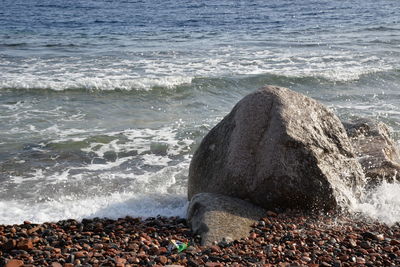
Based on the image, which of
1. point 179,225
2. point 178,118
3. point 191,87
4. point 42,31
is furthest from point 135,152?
point 42,31

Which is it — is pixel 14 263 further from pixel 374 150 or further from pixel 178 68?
pixel 178 68

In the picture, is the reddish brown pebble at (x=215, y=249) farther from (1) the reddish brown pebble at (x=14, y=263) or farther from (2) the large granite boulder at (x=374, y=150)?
(2) the large granite boulder at (x=374, y=150)

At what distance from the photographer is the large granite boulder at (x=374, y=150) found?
27.1 feet

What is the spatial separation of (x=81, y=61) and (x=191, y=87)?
225 inches

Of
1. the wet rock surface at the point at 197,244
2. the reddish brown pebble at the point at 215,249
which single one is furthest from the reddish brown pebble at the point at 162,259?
the reddish brown pebble at the point at 215,249

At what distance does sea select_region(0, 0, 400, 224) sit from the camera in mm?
8484

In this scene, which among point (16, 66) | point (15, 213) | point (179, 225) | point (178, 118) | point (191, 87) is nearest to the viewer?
point (179, 225)

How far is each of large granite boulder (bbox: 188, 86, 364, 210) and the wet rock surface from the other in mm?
315

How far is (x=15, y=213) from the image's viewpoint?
24.7 feet

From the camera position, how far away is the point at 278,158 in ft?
22.9

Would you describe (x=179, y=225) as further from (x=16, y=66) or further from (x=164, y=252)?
(x=16, y=66)

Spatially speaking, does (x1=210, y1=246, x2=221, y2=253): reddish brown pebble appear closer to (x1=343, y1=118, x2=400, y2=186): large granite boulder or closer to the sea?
the sea

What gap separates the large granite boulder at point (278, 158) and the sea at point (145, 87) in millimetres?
653

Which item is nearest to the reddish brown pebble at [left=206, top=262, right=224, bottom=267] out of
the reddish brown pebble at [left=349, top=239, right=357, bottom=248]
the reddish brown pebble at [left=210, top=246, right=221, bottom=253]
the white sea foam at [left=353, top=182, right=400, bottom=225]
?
the reddish brown pebble at [left=210, top=246, right=221, bottom=253]
